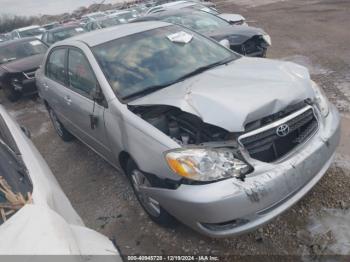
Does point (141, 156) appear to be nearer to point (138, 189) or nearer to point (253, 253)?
point (138, 189)

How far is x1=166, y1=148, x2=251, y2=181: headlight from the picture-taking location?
2617mm

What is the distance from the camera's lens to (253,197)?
256 centimetres

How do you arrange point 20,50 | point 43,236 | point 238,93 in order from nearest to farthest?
1. point 43,236
2. point 238,93
3. point 20,50

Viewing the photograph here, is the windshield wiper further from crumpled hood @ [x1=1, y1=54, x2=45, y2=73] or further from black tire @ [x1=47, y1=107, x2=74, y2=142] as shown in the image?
crumpled hood @ [x1=1, y1=54, x2=45, y2=73]

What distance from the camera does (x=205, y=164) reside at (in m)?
2.65

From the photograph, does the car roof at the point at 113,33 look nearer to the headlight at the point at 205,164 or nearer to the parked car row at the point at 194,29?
the parked car row at the point at 194,29

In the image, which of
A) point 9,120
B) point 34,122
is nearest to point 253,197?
point 9,120

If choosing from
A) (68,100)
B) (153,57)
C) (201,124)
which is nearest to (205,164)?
(201,124)

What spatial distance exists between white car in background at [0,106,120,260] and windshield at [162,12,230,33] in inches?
226

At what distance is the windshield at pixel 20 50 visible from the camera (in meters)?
9.90

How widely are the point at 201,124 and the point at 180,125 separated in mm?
221

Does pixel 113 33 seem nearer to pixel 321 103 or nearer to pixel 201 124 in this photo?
pixel 201 124

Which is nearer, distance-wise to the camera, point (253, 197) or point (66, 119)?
point (253, 197)

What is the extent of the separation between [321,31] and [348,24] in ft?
3.52
